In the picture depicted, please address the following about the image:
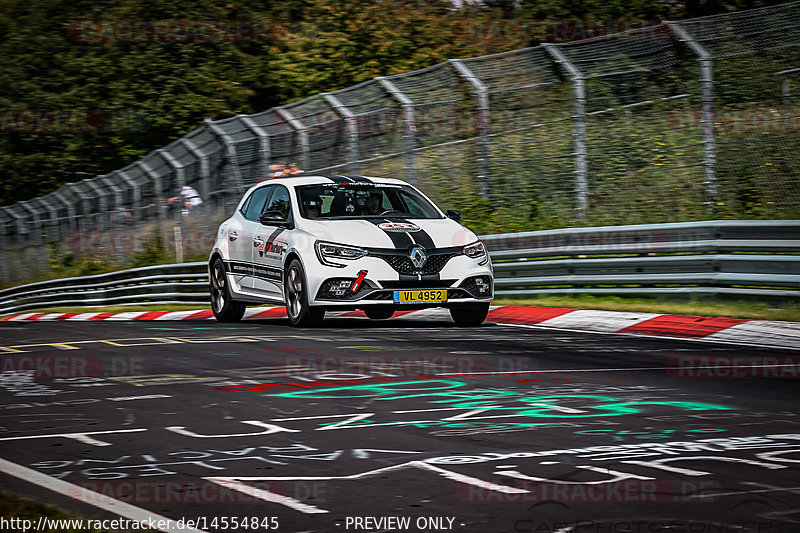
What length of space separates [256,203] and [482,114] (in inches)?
169

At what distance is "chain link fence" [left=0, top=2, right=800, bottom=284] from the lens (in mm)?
15438

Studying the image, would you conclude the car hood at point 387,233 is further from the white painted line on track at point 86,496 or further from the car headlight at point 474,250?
the white painted line on track at point 86,496

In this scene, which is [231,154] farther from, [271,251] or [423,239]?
[423,239]

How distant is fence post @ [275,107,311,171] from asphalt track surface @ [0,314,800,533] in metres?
10.1

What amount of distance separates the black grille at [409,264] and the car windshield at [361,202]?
107 cm

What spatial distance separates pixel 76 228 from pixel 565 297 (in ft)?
77.3

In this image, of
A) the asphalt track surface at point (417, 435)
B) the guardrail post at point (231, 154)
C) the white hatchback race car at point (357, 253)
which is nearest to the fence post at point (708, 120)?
the white hatchback race car at point (357, 253)

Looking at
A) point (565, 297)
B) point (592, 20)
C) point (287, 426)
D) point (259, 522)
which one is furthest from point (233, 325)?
point (592, 20)

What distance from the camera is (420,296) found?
506 inches

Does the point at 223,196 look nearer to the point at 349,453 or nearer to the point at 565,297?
the point at 565,297

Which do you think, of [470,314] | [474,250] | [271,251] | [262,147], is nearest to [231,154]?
[262,147]

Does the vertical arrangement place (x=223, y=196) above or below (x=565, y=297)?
above

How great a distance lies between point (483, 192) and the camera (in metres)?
19.0

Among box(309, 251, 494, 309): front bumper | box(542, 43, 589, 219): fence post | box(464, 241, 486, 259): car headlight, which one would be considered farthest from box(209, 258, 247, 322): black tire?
box(542, 43, 589, 219): fence post
